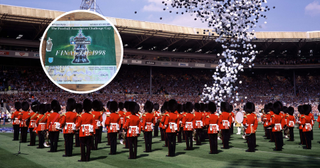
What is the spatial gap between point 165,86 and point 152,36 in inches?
368

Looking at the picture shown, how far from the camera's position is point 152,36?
39.1 metres

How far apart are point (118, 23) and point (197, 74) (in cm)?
1740

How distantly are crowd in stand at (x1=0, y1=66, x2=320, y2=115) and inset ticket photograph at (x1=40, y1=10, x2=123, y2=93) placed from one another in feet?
38.4

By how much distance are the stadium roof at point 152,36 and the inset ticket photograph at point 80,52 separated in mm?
8699

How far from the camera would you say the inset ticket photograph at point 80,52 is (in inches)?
916

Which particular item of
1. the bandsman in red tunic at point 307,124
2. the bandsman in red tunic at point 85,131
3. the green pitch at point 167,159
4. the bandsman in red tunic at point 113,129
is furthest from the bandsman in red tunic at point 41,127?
the bandsman in red tunic at point 307,124

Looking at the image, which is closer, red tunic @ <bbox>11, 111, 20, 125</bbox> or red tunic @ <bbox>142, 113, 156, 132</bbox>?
red tunic @ <bbox>142, 113, 156, 132</bbox>

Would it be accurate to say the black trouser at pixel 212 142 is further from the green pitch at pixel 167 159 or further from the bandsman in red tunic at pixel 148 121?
the bandsman in red tunic at pixel 148 121

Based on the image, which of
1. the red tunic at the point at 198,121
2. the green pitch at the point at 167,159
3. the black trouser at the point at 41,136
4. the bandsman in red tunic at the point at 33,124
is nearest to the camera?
the green pitch at the point at 167,159

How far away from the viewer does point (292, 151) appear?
12945 millimetres

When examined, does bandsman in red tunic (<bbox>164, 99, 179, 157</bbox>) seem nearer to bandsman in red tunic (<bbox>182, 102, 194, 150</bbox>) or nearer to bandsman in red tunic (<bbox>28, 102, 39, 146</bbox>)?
bandsman in red tunic (<bbox>182, 102, 194, 150</bbox>)

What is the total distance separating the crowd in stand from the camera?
1401 inches

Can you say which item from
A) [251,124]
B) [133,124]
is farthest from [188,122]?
[133,124]

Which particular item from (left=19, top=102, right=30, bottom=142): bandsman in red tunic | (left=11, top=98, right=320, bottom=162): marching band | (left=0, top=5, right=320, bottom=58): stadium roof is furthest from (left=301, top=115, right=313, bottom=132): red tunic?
(left=0, top=5, right=320, bottom=58): stadium roof
